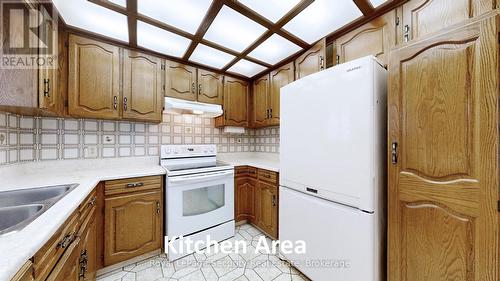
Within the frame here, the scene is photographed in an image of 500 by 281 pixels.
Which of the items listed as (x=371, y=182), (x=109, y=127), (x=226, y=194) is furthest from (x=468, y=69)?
(x=109, y=127)

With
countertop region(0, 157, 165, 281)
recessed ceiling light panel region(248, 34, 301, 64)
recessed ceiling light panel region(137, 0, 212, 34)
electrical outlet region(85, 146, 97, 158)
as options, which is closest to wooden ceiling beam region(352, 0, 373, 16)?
recessed ceiling light panel region(248, 34, 301, 64)

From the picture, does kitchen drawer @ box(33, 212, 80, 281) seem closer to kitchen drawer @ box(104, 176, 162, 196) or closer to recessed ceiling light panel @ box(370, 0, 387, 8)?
kitchen drawer @ box(104, 176, 162, 196)

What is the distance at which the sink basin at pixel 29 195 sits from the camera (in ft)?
3.58

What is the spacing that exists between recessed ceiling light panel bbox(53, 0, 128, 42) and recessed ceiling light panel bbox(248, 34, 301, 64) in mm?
1188

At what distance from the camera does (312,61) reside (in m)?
1.85

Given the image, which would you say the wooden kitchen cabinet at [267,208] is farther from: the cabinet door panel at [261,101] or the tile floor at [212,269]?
the cabinet door panel at [261,101]

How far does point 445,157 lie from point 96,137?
2744 mm

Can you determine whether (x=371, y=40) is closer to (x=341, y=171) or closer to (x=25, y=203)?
(x=341, y=171)

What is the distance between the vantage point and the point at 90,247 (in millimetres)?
1304

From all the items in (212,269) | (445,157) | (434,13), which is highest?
(434,13)

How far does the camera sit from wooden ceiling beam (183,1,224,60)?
4.28 ft

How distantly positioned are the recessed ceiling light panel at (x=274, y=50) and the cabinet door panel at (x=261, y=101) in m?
0.38

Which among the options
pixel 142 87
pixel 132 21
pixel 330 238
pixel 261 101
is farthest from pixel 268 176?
pixel 132 21

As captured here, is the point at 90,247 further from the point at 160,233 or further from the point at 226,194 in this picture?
the point at 226,194
